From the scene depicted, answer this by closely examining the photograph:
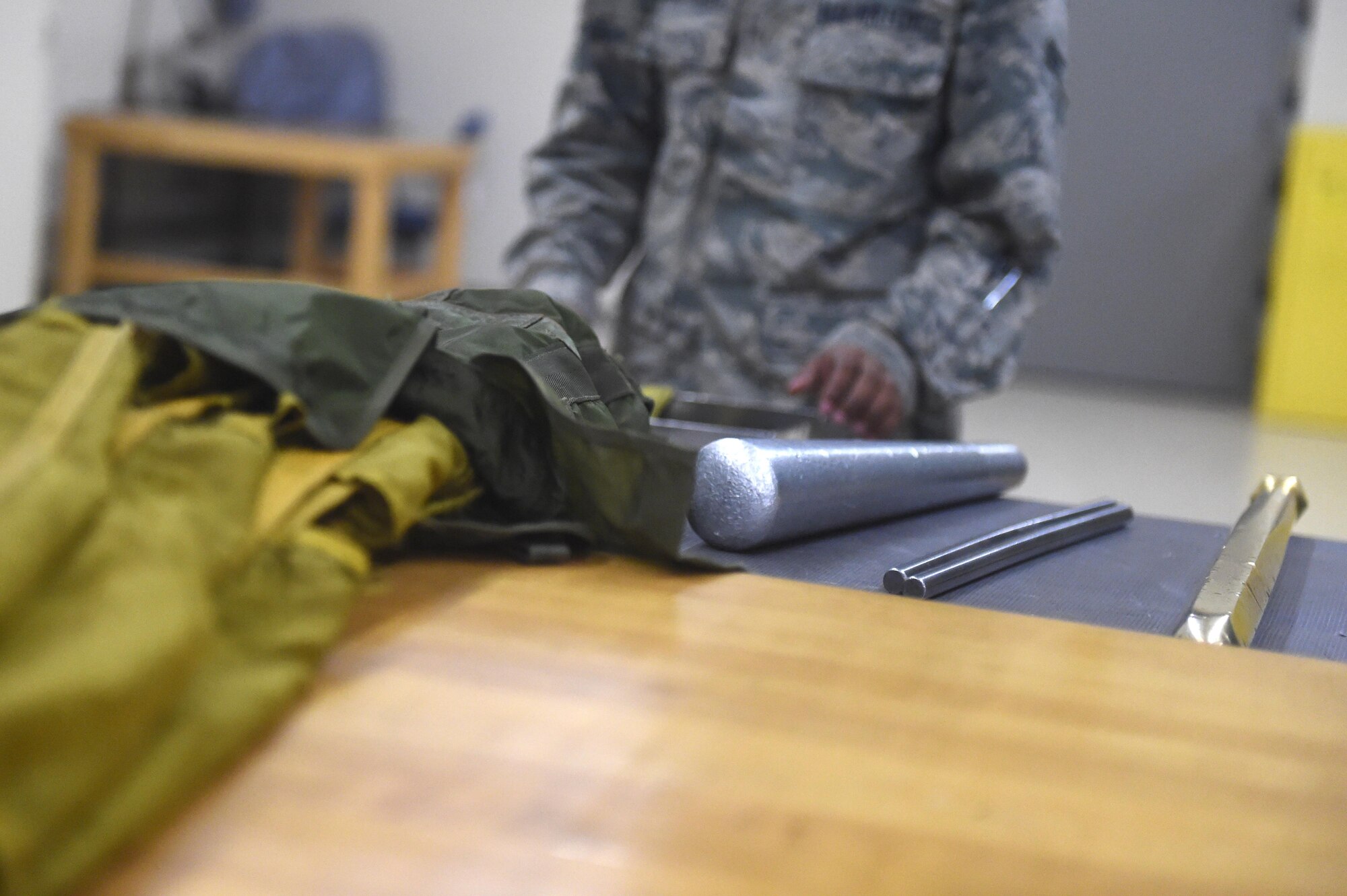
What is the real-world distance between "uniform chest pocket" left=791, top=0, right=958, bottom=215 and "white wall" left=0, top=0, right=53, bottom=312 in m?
2.82

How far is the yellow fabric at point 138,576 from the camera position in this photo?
0.37 meters

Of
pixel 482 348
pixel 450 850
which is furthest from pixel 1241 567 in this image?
pixel 450 850

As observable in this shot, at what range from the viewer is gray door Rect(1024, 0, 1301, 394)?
178 inches

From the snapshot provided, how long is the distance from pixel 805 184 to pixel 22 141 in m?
3.00

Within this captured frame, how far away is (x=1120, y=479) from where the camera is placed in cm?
355

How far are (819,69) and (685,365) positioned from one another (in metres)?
0.39

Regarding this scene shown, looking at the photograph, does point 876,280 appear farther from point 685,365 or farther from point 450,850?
point 450,850

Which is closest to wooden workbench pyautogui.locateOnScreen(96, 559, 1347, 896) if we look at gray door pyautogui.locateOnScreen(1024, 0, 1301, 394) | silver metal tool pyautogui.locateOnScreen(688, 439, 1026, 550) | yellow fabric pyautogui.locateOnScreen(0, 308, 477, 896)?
yellow fabric pyautogui.locateOnScreen(0, 308, 477, 896)

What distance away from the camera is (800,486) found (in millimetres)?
800

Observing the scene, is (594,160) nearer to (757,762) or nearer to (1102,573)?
(1102,573)

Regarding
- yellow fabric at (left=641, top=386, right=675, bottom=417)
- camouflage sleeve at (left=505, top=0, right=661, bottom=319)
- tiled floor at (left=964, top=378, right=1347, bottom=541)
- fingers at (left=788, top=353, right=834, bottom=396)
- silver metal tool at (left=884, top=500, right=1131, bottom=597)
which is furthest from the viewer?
tiled floor at (left=964, top=378, right=1347, bottom=541)

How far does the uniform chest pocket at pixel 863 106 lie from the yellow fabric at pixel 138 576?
0.99 meters

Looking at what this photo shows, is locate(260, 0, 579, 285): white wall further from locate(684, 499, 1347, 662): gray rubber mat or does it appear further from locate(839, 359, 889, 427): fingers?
locate(684, 499, 1347, 662): gray rubber mat

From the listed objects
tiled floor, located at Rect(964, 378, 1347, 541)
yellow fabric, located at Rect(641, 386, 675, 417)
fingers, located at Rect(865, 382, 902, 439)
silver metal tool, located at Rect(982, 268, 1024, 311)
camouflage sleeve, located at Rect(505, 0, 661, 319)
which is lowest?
tiled floor, located at Rect(964, 378, 1347, 541)
